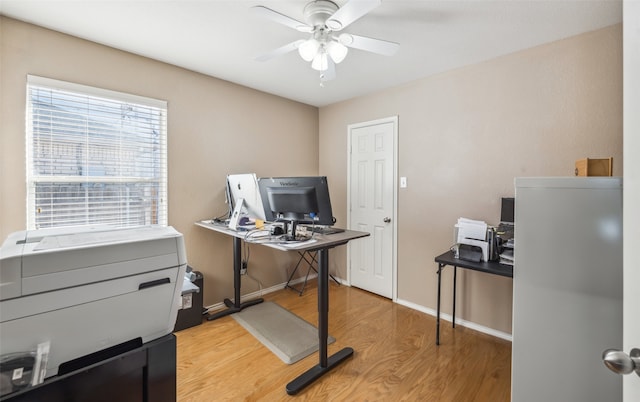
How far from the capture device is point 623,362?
63 centimetres

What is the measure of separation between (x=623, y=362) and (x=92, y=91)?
329 centimetres

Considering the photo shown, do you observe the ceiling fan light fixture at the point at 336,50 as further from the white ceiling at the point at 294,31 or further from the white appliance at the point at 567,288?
the white appliance at the point at 567,288

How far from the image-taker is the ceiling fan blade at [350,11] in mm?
1381

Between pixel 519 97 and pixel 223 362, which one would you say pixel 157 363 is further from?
pixel 519 97

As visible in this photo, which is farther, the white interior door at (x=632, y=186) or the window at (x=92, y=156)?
the window at (x=92, y=156)

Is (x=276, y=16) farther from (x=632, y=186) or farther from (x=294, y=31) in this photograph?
(x=632, y=186)

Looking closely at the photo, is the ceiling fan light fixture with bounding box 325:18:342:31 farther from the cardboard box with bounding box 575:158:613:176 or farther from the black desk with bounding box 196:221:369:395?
the cardboard box with bounding box 575:158:613:176

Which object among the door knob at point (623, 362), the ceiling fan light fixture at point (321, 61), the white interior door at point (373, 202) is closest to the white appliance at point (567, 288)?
the door knob at point (623, 362)

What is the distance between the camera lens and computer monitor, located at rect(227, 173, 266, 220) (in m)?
2.48

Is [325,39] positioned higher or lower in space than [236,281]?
higher

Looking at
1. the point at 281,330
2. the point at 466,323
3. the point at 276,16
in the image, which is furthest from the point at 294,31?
the point at 466,323

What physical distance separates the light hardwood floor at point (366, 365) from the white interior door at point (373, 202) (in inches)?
25.5

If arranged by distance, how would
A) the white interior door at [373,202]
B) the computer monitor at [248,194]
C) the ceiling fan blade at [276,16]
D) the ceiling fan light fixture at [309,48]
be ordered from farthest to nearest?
the white interior door at [373,202]
the computer monitor at [248,194]
the ceiling fan light fixture at [309,48]
the ceiling fan blade at [276,16]

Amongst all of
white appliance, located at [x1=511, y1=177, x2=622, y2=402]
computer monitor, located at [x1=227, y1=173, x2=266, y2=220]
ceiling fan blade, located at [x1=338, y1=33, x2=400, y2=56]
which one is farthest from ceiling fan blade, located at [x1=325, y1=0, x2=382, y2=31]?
computer monitor, located at [x1=227, y1=173, x2=266, y2=220]
